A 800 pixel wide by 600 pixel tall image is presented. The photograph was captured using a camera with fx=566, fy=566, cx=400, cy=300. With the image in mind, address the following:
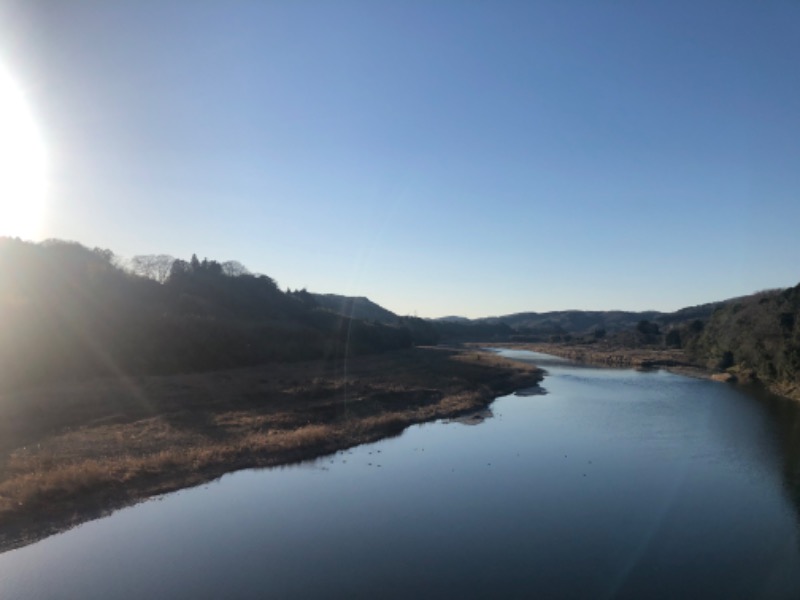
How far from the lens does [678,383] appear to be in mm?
56844

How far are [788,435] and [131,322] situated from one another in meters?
49.5

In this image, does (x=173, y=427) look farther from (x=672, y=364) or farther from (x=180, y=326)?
(x=672, y=364)

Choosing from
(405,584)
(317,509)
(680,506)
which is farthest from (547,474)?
(405,584)

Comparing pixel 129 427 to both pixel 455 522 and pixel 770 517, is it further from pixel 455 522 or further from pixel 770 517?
pixel 770 517

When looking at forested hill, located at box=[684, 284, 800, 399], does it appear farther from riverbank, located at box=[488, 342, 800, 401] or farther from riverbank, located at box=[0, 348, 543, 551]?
riverbank, located at box=[0, 348, 543, 551]

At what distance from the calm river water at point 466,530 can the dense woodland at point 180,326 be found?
2709cm

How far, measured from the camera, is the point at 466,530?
16609 mm

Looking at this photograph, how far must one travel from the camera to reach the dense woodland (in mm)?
43000

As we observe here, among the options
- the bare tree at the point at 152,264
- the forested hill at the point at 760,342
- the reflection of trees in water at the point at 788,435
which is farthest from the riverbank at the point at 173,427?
the bare tree at the point at 152,264

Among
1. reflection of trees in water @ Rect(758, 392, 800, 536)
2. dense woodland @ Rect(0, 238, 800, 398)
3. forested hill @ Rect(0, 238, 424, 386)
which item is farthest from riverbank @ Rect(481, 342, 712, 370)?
forested hill @ Rect(0, 238, 424, 386)

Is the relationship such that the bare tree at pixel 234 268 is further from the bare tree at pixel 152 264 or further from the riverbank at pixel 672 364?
the riverbank at pixel 672 364

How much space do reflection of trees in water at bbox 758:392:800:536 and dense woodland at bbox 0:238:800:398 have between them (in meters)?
5.10

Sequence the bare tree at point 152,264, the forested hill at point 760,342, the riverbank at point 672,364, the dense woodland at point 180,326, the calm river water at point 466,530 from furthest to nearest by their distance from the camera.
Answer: the bare tree at point 152,264 < the riverbank at point 672,364 < the forested hill at point 760,342 < the dense woodland at point 180,326 < the calm river water at point 466,530

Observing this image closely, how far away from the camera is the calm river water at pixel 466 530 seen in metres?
13.1
